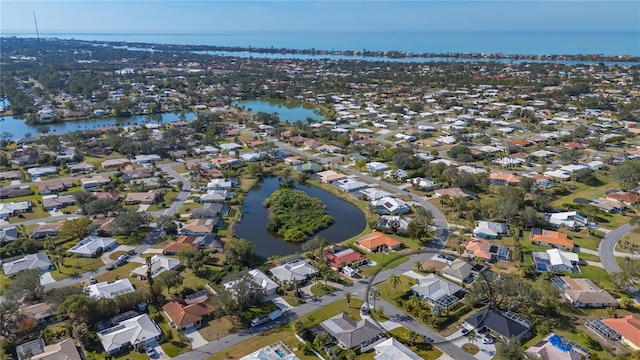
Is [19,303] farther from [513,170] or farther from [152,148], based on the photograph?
[513,170]

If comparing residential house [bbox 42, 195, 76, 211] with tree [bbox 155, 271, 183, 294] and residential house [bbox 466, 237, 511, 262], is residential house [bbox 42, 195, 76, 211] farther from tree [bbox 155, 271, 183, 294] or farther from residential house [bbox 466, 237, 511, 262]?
residential house [bbox 466, 237, 511, 262]

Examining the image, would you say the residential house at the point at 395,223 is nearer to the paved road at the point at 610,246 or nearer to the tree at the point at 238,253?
the tree at the point at 238,253

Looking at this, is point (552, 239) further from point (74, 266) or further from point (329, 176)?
point (74, 266)

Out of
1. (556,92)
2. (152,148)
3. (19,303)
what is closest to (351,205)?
(19,303)

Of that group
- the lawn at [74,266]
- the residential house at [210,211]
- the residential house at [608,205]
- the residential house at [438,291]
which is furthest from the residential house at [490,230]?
the lawn at [74,266]

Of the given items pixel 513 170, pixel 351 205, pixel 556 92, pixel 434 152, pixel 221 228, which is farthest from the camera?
pixel 556 92

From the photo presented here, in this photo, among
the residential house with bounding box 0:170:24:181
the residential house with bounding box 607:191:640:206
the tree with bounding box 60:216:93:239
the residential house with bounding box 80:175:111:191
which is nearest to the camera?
the tree with bounding box 60:216:93:239

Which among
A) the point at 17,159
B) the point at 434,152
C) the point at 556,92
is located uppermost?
the point at 556,92

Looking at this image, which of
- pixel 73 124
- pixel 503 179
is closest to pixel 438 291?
pixel 503 179

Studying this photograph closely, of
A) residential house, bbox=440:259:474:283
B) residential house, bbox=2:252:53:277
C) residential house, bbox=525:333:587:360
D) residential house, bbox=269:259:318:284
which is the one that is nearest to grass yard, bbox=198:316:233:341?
residential house, bbox=269:259:318:284
